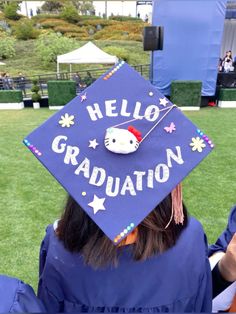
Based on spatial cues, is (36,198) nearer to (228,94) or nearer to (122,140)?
(122,140)

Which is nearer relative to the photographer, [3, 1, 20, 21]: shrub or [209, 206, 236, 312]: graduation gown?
[209, 206, 236, 312]: graduation gown

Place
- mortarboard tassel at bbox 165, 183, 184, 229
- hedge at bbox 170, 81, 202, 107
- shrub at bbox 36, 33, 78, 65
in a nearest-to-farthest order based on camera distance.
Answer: mortarboard tassel at bbox 165, 183, 184, 229, hedge at bbox 170, 81, 202, 107, shrub at bbox 36, 33, 78, 65

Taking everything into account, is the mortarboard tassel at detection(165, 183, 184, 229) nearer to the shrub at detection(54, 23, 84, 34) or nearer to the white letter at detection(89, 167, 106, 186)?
the white letter at detection(89, 167, 106, 186)

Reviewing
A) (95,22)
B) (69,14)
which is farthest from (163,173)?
(95,22)

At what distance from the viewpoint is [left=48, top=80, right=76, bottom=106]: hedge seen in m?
11.0

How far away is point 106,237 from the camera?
1011 millimetres

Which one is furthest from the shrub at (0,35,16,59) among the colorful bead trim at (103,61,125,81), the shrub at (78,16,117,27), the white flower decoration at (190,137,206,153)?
the white flower decoration at (190,137,206,153)

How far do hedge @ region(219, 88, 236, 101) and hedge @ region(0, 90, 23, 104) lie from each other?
705 centimetres

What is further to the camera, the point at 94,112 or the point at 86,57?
the point at 86,57

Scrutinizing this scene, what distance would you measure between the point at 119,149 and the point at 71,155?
0.54ft

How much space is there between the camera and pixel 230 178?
517cm

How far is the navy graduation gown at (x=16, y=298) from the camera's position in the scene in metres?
0.67

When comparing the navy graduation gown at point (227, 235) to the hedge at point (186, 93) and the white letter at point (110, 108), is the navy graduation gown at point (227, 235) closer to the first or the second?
the white letter at point (110, 108)

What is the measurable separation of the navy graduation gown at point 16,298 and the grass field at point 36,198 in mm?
2369
